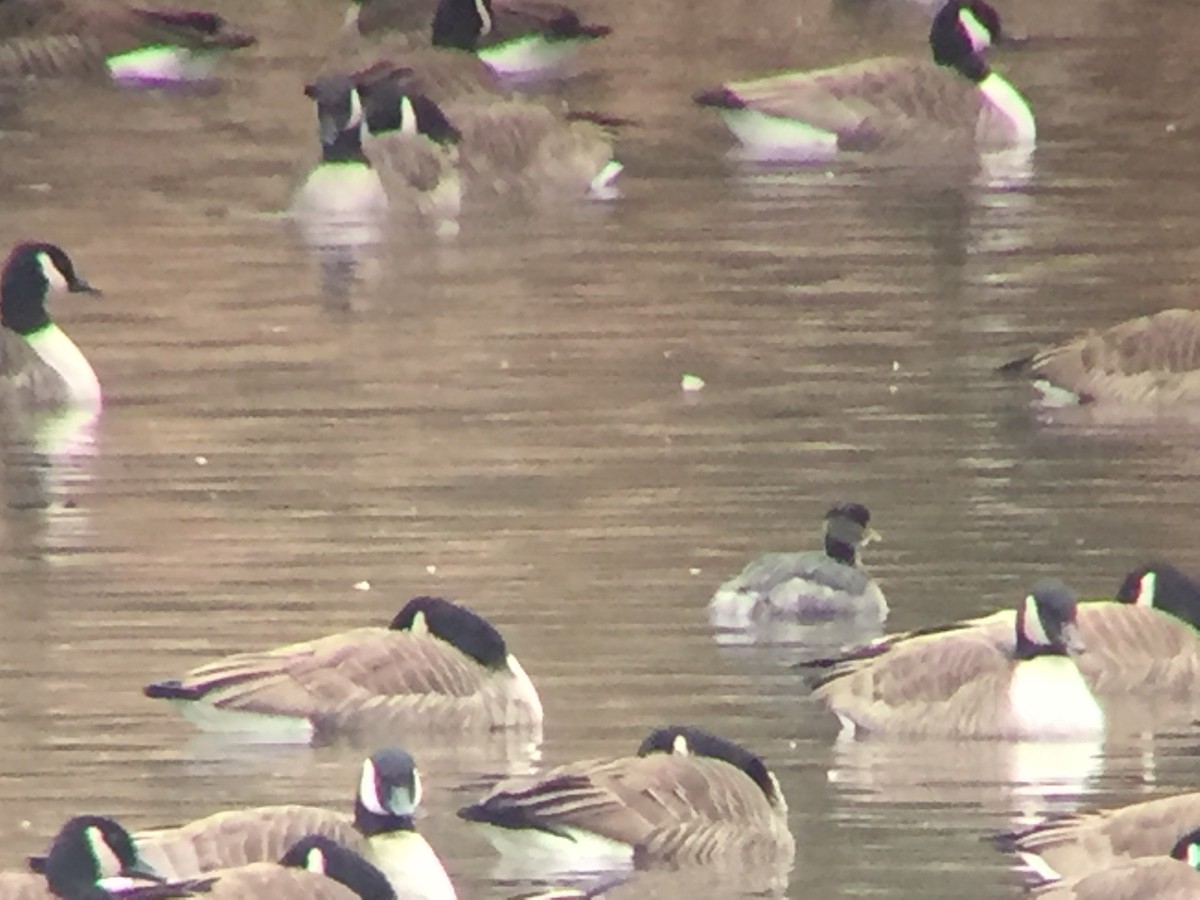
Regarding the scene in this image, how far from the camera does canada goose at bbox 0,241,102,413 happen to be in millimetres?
8625

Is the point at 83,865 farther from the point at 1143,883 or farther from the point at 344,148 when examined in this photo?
the point at 344,148

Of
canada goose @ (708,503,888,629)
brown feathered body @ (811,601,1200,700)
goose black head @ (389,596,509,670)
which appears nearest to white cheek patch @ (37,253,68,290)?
canada goose @ (708,503,888,629)

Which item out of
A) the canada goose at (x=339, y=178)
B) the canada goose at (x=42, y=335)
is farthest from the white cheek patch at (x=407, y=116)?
the canada goose at (x=42, y=335)

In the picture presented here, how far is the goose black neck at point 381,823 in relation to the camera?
208 inches

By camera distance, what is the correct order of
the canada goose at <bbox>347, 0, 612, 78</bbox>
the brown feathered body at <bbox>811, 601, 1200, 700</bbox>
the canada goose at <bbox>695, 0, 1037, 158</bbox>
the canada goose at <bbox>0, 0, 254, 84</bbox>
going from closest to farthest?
1. the brown feathered body at <bbox>811, 601, 1200, 700</bbox>
2. the canada goose at <bbox>695, 0, 1037, 158</bbox>
3. the canada goose at <bbox>0, 0, 254, 84</bbox>
4. the canada goose at <bbox>347, 0, 612, 78</bbox>

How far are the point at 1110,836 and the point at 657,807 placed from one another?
697 mm

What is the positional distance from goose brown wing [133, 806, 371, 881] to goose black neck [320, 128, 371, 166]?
5.76m

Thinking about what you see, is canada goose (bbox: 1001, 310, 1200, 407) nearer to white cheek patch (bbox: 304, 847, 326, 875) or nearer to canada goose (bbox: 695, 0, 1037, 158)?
canada goose (bbox: 695, 0, 1037, 158)

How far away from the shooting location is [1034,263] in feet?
32.5

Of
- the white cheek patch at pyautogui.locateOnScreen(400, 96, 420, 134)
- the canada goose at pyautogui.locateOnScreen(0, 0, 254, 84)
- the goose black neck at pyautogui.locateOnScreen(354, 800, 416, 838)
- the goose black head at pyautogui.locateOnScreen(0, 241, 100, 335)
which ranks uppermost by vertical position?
the goose black neck at pyautogui.locateOnScreen(354, 800, 416, 838)

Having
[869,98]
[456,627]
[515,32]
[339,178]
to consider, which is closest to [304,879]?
[456,627]

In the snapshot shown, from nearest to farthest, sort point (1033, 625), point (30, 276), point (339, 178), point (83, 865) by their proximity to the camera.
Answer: point (83, 865) → point (1033, 625) → point (30, 276) → point (339, 178)

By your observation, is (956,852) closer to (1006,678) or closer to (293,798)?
(1006,678)

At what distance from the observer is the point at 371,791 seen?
17.4ft
